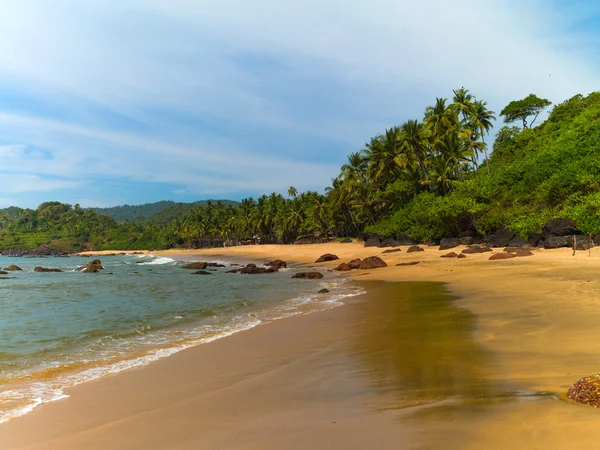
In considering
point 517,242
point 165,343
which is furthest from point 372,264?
point 165,343

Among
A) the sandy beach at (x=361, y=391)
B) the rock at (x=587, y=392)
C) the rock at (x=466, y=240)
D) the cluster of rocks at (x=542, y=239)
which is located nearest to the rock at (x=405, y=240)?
the cluster of rocks at (x=542, y=239)

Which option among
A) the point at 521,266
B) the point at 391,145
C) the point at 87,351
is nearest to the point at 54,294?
the point at 87,351

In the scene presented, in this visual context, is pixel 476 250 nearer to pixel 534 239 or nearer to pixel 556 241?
pixel 534 239

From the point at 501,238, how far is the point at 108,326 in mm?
29173

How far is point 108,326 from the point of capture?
1198 centimetres

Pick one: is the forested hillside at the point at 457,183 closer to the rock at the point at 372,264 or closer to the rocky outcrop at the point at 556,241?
the rocky outcrop at the point at 556,241

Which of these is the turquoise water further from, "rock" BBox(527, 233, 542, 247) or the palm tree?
the palm tree

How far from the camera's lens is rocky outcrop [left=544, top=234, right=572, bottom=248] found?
24.0 meters

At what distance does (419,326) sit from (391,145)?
47.1 meters

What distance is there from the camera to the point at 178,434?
13.8 feet

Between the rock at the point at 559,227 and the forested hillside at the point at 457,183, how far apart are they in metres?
0.55

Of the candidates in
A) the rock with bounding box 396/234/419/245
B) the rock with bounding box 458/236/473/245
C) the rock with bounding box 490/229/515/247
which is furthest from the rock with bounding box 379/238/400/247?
the rock with bounding box 490/229/515/247

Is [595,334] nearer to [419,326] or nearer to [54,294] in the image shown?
[419,326]

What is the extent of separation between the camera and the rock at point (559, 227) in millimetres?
24531
